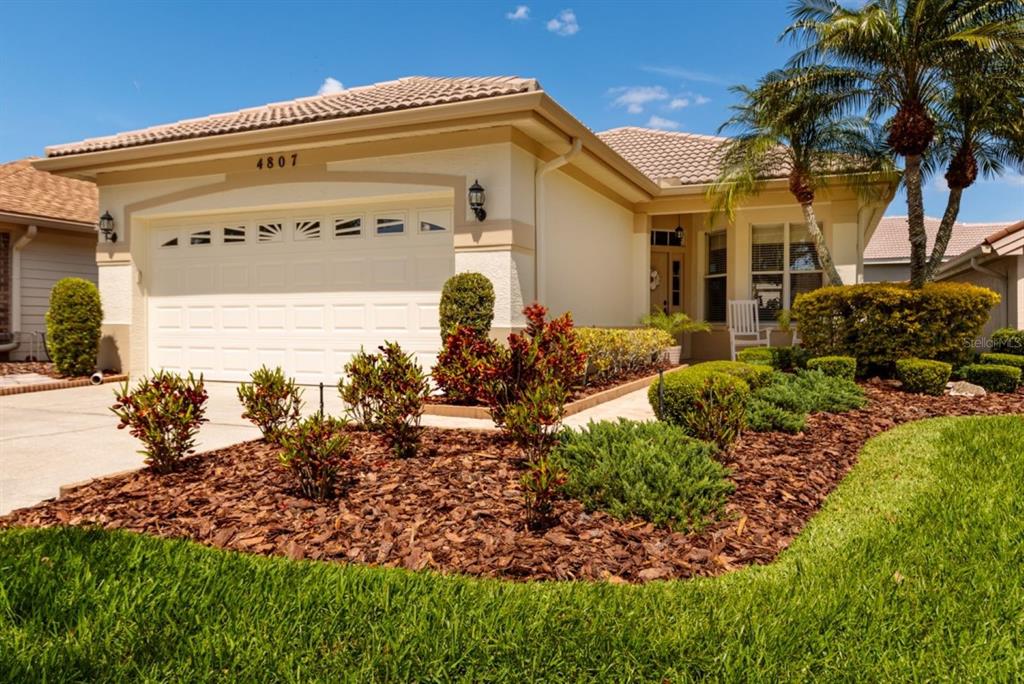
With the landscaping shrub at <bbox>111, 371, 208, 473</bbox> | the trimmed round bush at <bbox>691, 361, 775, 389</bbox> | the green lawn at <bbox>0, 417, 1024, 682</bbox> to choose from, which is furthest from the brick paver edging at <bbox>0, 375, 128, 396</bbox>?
the trimmed round bush at <bbox>691, 361, 775, 389</bbox>

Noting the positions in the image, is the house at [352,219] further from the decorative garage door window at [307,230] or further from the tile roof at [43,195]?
the tile roof at [43,195]

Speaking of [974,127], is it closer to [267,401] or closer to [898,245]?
[267,401]

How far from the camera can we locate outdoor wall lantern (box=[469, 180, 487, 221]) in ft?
27.8

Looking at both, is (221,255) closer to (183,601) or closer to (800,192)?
(183,601)

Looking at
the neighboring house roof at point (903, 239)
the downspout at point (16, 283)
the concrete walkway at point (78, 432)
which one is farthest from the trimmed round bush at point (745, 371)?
the neighboring house roof at point (903, 239)

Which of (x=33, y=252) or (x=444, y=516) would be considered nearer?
(x=444, y=516)

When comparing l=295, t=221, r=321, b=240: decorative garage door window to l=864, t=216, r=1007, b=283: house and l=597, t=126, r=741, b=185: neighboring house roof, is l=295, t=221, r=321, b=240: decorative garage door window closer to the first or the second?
l=597, t=126, r=741, b=185: neighboring house roof

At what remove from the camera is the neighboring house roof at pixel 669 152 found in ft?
43.8

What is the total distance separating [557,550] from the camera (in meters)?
3.28

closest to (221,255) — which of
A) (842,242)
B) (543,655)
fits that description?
(543,655)

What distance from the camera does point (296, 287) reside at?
395 inches

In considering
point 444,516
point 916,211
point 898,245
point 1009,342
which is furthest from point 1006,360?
point 898,245

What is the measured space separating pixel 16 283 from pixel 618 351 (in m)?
12.9

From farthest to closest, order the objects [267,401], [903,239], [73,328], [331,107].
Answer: [903,239] → [73,328] → [331,107] → [267,401]
